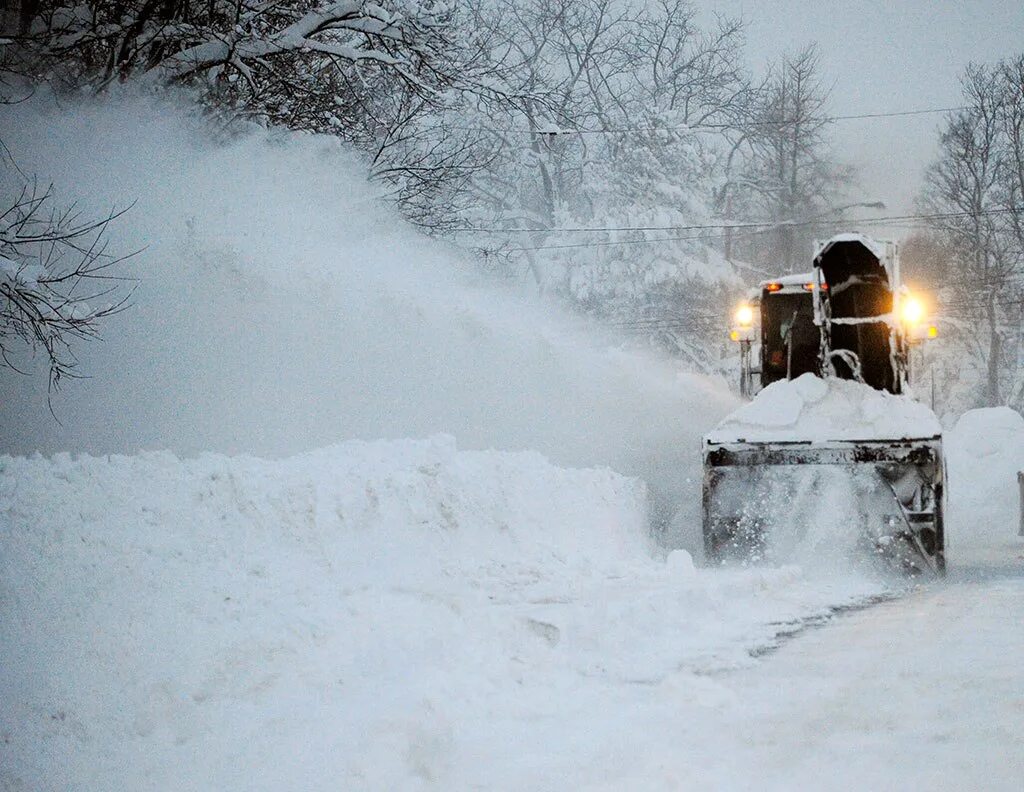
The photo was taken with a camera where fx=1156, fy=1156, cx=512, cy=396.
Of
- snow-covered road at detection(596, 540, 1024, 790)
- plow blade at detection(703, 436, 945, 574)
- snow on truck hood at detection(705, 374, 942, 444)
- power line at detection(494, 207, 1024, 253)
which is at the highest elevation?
power line at detection(494, 207, 1024, 253)

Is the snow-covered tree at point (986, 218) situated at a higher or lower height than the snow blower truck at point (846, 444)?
higher

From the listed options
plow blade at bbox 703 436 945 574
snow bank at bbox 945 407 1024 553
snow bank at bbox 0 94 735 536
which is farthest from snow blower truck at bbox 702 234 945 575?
snow bank at bbox 945 407 1024 553

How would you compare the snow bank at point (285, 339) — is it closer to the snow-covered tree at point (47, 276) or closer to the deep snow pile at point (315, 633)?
the snow-covered tree at point (47, 276)

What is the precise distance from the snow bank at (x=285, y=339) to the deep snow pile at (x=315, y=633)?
4.18 metres

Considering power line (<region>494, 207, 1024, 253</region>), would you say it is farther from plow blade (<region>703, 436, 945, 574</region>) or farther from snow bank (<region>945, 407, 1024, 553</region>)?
A: plow blade (<region>703, 436, 945, 574</region>)

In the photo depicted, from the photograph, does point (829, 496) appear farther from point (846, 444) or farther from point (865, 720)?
point (865, 720)

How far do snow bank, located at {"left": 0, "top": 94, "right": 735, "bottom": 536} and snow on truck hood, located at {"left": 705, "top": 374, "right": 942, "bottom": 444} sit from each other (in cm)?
398

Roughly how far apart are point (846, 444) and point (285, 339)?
7254 millimetres

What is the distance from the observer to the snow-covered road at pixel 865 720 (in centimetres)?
405

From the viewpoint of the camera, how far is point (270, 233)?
14.2 metres

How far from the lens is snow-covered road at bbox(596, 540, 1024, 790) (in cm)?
405

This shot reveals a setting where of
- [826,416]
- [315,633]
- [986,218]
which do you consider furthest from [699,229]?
[315,633]

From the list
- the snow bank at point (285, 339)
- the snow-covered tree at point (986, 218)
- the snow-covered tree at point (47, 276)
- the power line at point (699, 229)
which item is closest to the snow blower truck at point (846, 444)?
the snow bank at point (285, 339)

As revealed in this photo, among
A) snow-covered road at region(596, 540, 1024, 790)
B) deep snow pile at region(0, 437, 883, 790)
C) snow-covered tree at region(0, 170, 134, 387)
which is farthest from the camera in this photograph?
snow-covered tree at region(0, 170, 134, 387)
